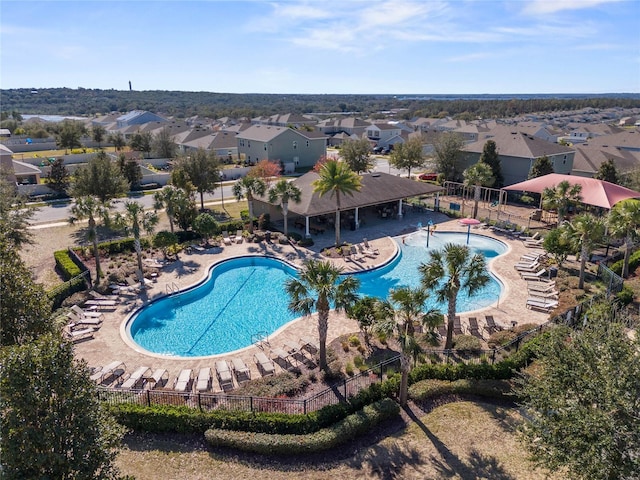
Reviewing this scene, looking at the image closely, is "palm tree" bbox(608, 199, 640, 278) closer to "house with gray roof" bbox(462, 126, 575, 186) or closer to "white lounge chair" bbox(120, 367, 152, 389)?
"house with gray roof" bbox(462, 126, 575, 186)

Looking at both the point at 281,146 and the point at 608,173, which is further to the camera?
the point at 281,146

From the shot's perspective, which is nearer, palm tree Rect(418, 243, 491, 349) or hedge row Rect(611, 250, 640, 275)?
palm tree Rect(418, 243, 491, 349)

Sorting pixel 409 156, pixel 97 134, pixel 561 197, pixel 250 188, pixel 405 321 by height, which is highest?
pixel 97 134

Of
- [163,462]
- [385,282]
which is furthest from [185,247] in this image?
[163,462]

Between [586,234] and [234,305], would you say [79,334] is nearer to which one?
[234,305]

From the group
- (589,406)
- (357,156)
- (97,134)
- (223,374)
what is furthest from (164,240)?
(97,134)

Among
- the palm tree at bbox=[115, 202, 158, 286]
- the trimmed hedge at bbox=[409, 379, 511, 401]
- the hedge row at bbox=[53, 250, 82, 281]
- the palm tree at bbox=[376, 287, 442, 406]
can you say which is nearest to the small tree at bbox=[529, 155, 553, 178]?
the trimmed hedge at bbox=[409, 379, 511, 401]

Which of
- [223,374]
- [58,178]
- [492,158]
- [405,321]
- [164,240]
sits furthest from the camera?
[58,178]

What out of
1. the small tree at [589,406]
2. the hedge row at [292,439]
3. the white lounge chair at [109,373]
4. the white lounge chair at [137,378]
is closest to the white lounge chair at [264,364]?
the hedge row at [292,439]
